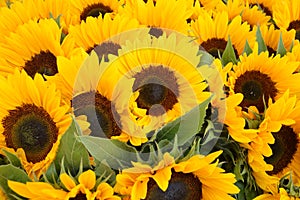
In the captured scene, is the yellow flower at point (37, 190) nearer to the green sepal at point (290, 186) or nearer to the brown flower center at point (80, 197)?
the brown flower center at point (80, 197)

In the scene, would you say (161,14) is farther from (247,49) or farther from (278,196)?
(278,196)

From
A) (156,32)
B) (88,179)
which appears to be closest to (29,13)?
(156,32)

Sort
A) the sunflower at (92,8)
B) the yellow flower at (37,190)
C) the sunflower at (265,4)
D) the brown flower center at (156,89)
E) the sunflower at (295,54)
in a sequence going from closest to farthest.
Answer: the yellow flower at (37,190)
the brown flower center at (156,89)
the sunflower at (295,54)
the sunflower at (92,8)
the sunflower at (265,4)

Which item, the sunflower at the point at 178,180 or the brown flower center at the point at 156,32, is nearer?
the sunflower at the point at 178,180

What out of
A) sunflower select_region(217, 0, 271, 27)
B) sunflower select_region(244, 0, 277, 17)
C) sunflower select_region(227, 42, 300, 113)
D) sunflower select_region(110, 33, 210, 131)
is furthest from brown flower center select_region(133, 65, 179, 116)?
sunflower select_region(244, 0, 277, 17)

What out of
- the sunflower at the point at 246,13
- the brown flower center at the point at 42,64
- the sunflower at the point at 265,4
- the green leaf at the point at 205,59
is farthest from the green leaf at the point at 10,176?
the sunflower at the point at 265,4

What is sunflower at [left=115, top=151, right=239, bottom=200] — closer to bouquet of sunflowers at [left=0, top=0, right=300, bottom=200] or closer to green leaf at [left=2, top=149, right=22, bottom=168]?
bouquet of sunflowers at [left=0, top=0, right=300, bottom=200]
